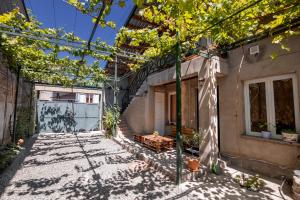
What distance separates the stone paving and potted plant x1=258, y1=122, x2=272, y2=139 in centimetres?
134

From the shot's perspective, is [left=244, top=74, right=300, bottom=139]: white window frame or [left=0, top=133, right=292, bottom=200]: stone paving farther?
[left=244, top=74, right=300, bottom=139]: white window frame

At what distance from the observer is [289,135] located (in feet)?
13.7

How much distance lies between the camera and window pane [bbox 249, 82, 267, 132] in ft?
16.3

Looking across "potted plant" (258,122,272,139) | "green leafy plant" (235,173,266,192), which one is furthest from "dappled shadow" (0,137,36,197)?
"potted plant" (258,122,272,139)

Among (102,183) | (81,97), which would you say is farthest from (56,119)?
(102,183)

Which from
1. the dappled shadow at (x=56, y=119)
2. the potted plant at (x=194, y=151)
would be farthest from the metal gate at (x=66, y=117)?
the potted plant at (x=194, y=151)

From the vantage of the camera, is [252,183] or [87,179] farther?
[87,179]

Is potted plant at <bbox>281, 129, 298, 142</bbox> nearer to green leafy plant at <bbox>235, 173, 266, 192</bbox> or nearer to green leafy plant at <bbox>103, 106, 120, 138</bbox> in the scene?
green leafy plant at <bbox>235, 173, 266, 192</bbox>

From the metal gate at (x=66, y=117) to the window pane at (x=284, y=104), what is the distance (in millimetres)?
12713

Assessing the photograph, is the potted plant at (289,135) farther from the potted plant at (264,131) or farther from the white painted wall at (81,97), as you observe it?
the white painted wall at (81,97)

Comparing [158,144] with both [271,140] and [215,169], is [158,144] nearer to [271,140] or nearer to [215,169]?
[215,169]

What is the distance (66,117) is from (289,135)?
45.0 feet

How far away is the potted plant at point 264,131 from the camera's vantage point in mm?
4719

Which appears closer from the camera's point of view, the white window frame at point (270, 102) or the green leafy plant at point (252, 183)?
the green leafy plant at point (252, 183)
